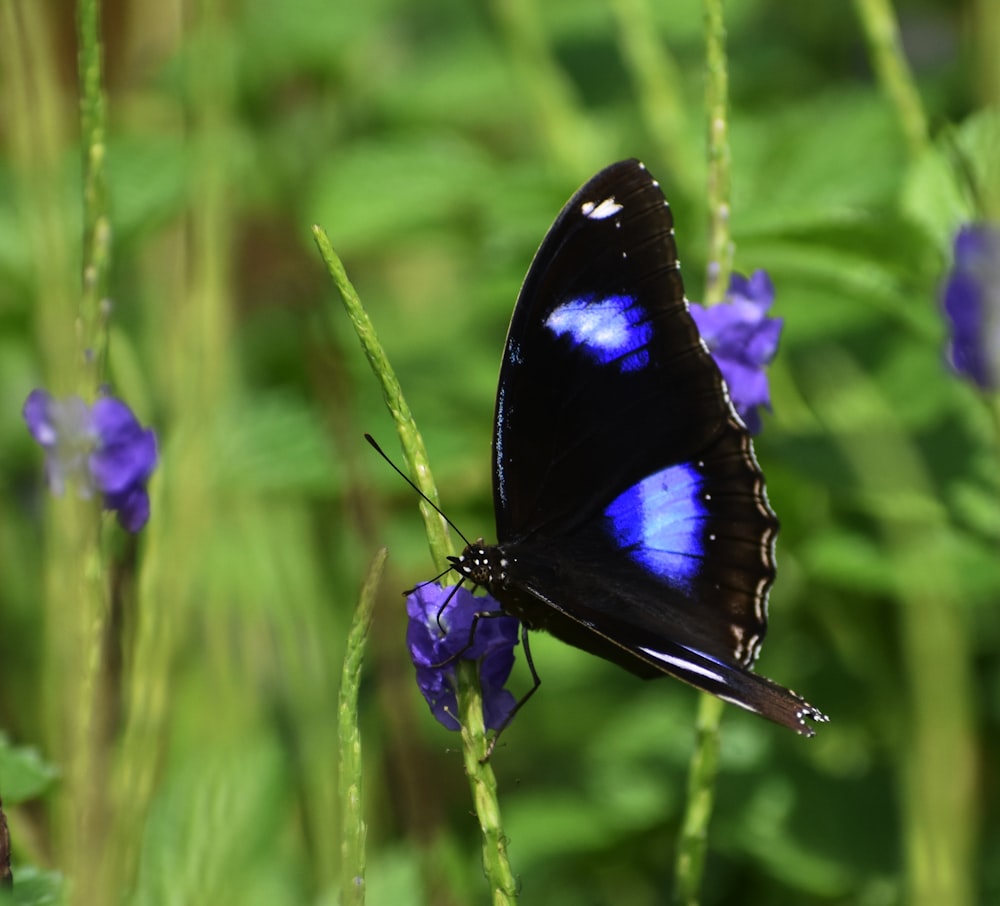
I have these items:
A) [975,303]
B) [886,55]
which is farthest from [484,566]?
[886,55]

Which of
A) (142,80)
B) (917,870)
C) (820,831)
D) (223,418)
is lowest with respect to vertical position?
(820,831)

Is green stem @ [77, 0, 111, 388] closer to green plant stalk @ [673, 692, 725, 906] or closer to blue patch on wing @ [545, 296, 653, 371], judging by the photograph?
blue patch on wing @ [545, 296, 653, 371]

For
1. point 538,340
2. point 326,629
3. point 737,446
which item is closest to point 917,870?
point 737,446

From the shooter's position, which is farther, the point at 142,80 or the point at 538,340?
the point at 142,80

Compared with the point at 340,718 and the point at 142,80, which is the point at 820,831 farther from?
the point at 142,80

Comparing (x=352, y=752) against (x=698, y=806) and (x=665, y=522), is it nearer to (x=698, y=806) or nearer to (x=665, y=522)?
(x=698, y=806)
